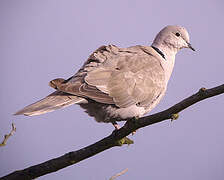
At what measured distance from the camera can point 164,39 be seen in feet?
20.8

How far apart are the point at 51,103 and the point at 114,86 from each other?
0.89 m

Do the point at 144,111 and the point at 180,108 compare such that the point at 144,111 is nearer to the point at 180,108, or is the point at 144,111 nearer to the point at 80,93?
the point at 80,93

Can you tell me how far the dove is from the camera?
439 cm

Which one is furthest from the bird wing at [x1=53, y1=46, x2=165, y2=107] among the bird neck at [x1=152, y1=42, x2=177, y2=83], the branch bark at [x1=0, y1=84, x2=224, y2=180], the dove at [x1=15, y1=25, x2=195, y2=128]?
the branch bark at [x1=0, y1=84, x2=224, y2=180]

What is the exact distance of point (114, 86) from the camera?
4.80 metres

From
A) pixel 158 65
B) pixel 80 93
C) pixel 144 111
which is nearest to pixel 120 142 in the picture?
pixel 80 93

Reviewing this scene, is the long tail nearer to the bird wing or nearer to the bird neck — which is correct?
the bird wing

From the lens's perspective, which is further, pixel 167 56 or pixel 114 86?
pixel 167 56

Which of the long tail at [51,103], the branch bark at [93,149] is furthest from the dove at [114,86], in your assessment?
the branch bark at [93,149]

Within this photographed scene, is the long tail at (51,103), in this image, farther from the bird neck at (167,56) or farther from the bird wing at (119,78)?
the bird neck at (167,56)

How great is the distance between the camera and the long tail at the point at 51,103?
13.0ft

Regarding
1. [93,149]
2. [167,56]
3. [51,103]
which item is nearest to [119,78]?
[51,103]

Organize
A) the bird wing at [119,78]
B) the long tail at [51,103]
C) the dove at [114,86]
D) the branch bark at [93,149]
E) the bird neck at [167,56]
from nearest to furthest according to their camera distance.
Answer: the branch bark at [93,149] < the long tail at [51,103] < the dove at [114,86] < the bird wing at [119,78] < the bird neck at [167,56]

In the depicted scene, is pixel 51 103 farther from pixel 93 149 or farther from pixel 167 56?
pixel 167 56
